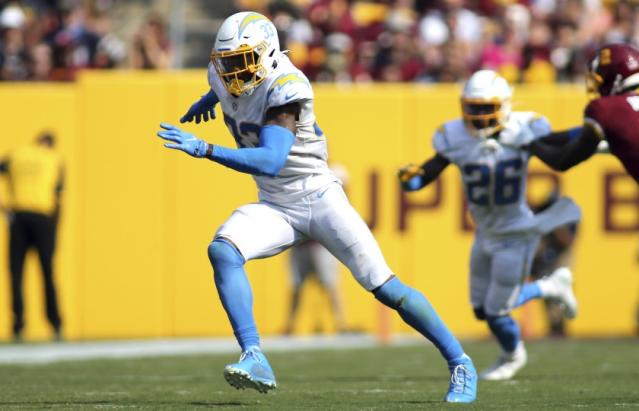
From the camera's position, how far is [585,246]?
13164 millimetres

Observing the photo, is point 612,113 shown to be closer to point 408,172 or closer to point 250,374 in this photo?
point 408,172

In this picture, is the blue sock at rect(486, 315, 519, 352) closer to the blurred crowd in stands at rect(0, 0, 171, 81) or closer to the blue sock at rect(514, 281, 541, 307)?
the blue sock at rect(514, 281, 541, 307)

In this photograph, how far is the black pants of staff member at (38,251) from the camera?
40.0ft

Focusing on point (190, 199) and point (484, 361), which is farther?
point (190, 199)

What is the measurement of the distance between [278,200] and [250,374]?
3.12 feet

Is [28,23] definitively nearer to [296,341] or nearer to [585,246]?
[296,341]

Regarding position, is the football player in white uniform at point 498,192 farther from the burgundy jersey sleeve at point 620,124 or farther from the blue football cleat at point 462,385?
the blue football cleat at point 462,385

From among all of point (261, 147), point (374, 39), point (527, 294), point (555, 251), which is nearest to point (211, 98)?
point (261, 147)

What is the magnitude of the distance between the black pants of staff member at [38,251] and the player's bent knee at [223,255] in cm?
653

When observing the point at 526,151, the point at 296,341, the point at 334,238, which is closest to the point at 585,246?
the point at 296,341

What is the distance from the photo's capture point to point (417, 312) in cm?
618

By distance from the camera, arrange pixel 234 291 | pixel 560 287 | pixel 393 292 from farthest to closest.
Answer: pixel 560 287 → pixel 393 292 → pixel 234 291

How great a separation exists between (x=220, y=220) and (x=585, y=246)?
11.4 feet

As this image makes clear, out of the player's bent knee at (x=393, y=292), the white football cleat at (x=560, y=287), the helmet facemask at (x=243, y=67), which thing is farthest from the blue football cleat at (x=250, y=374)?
the white football cleat at (x=560, y=287)
